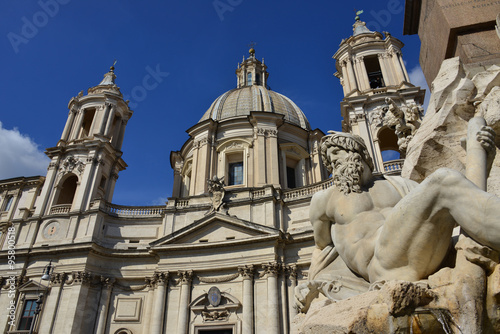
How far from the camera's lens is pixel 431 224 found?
2.16 metres

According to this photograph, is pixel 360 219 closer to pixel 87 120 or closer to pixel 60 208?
pixel 60 208

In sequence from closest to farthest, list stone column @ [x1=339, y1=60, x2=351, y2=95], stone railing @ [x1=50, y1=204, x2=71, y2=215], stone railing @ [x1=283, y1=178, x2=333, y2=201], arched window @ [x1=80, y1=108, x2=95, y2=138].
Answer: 1. stone railing @ [x1=283, y1=178, x2=333, y2=201]
2. stone column @ [x1=339, y1=60, x2=351, y2=95]
3. stone railing @ [x1=50, y1=204, x2=71, y2=215]
4. arched window @ [x1=80, y1=108, x2=95, y2=138]

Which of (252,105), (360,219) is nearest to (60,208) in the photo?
(252,105)

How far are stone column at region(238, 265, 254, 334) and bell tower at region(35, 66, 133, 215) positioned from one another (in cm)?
1040

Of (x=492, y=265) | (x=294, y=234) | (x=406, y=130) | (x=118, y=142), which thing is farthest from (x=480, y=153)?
(x=118, y=142)

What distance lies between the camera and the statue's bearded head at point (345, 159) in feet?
9.55

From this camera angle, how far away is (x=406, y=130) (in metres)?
4.88

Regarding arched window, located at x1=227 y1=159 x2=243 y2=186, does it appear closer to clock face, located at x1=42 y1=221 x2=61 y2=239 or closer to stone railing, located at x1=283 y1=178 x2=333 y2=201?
stone railing, located at x1=283 y1=178 x2=333 y2=201

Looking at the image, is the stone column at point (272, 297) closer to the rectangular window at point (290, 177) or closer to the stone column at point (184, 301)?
the stone column at point (184, 301)

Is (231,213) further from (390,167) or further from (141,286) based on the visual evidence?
(390,167)

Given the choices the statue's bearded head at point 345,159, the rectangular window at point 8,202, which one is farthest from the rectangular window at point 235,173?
the statue's bearded head at point 345,159

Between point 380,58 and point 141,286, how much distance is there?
18.8m

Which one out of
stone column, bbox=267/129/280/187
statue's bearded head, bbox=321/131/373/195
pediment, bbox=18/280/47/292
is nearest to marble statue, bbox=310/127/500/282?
statue's bearded head, bbox=321/131/373/195

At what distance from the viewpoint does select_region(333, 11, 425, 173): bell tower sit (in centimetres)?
1838
